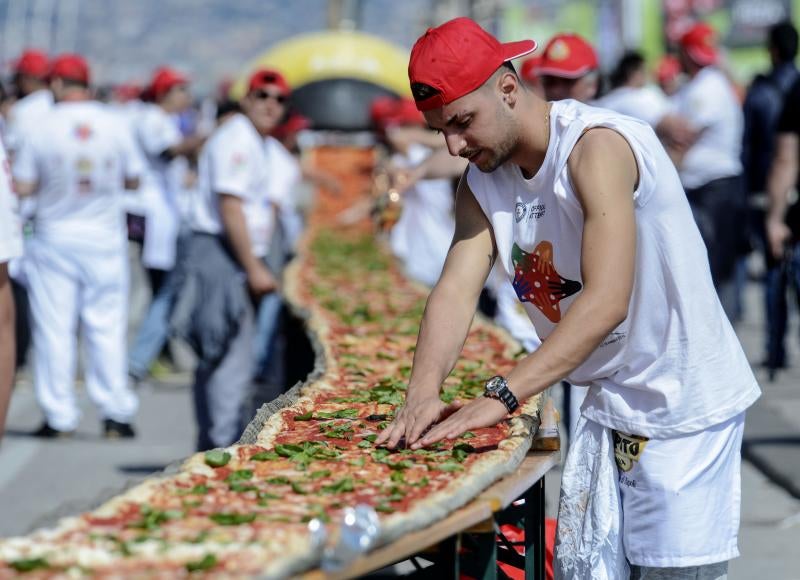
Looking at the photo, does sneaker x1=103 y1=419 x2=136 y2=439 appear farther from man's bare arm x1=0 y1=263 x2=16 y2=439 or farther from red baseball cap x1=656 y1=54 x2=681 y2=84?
red baseball cap x1=656 y1=54 x2=681 y2=84

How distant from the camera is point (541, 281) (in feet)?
13.4

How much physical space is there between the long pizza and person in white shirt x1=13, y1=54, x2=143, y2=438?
4501mm

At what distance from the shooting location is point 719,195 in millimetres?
10641

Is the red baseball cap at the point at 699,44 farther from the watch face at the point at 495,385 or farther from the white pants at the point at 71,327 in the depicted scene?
the watch face at the point at 495,385

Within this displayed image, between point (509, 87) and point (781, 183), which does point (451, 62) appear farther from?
point (781, 183)

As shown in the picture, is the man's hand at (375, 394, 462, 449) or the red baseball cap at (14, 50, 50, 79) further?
the red baseball cap at (14, 50, 50, 79)

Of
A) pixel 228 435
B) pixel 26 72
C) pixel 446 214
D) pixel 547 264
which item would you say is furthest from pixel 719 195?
pixel 547 264

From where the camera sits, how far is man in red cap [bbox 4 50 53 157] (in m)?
10.1

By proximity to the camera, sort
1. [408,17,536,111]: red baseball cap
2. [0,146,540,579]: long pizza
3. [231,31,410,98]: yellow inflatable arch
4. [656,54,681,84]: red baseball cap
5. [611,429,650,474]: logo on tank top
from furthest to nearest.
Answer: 1. [231,31,410,98]: yellow inflatable arch
2. [656,54,681,84]: red baseball cap
3. [611,429,650,474]: logo on tank top
4. [408,17,536,111]: red baseball cap
5. [0,146,540,579]: long pizza

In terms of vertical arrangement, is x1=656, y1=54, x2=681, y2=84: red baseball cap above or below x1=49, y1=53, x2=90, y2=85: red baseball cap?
above

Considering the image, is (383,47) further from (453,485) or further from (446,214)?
(453,485)

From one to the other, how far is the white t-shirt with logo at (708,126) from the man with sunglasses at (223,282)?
3.51 metres

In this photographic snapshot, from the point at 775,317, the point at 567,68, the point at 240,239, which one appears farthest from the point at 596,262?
the point at 775,317

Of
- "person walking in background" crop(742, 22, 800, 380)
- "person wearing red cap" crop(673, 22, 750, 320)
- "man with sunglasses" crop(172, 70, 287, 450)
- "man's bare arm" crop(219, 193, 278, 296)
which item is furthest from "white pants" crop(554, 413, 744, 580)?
"person wearing red cap" crop(673, 22, 750, 320)
